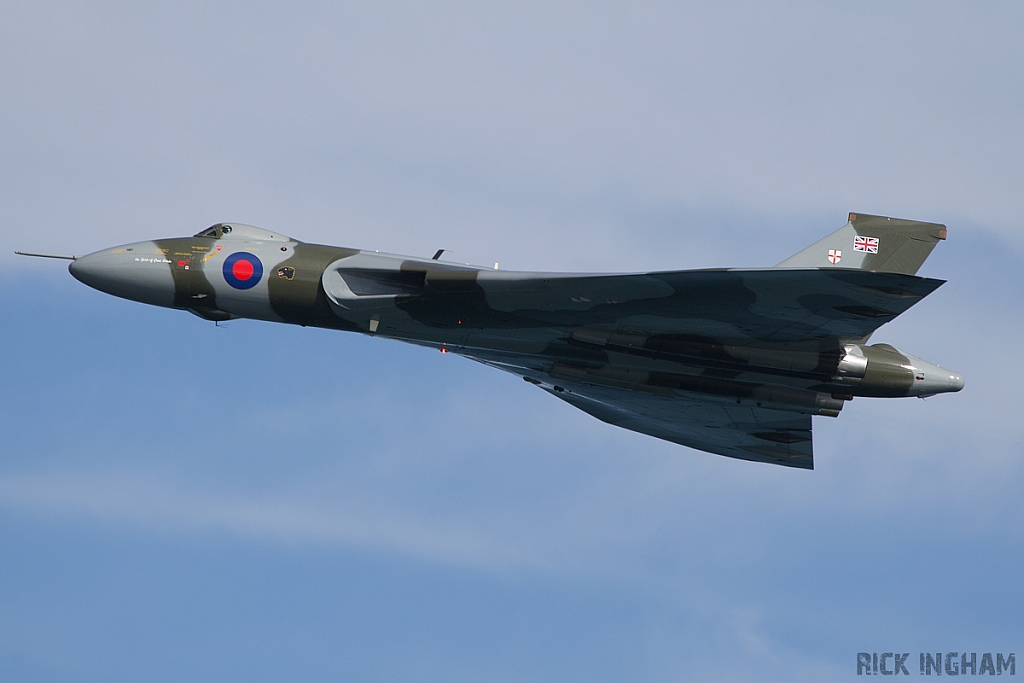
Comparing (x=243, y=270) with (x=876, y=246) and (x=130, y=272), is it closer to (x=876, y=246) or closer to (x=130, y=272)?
(x=130, y=272)

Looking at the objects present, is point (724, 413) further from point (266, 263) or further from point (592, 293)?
point (266, 263)

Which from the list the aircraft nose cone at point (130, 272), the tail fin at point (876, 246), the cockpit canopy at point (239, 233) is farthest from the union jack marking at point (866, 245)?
the aircraft nose cone at point (130, 272)

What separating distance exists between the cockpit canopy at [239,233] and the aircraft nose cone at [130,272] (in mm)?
1136

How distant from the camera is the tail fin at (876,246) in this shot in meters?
22.3

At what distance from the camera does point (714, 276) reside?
1883 cm

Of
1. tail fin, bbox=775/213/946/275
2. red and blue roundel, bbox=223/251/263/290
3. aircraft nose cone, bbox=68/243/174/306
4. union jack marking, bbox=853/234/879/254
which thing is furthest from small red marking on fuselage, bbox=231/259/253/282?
union jack marking, bbox=853/234/879/254

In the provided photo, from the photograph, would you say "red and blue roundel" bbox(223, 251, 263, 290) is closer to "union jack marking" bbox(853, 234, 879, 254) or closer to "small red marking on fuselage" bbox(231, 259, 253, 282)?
"small red marking on fuselage" bbox(231, 259, 253, 282)

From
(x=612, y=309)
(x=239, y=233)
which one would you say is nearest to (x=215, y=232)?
(x=239, y=233)

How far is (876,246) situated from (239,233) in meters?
13.5

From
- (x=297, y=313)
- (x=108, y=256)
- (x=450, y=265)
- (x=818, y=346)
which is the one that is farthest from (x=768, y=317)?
(x=108, y=256)

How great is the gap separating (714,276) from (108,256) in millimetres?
12445

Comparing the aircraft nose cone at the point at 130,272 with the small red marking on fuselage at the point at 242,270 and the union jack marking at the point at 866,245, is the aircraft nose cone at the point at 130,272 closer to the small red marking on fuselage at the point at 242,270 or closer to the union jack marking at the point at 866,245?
the small red marking on fuselage at the point at 242,270

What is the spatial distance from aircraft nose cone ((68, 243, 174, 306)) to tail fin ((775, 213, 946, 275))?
42.8ft

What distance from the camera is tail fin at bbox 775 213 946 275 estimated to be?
879 inches
